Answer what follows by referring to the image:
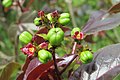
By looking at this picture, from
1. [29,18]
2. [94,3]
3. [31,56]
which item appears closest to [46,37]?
[31,56]

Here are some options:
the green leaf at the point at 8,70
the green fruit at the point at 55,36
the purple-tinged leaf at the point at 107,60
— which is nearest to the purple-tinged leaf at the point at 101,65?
the purple-tinged leaf at the point at 107,60

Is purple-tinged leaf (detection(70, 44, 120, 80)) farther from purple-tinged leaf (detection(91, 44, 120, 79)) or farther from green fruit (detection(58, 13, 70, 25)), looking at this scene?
green fruit (detection(58, 13, 70, 25))

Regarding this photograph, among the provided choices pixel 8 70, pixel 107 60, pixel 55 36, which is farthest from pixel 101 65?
pixel 8 70

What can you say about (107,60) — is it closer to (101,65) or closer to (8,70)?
(101,65)

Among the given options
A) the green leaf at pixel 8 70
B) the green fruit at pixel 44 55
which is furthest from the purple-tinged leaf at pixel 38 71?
the green leaf at pixel 8 70

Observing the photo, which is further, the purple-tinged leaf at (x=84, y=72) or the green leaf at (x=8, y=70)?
the green leaf at (x=8, y=70)

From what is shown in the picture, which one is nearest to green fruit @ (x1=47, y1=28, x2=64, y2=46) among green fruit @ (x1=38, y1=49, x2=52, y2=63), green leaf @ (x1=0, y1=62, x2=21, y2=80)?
green fruit @ (x1=38, y1=49, x2=52, y2=63)

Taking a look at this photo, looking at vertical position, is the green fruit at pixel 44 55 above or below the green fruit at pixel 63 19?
below

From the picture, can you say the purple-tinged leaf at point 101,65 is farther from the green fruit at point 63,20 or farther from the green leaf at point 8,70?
→ the green leaf at point 8,70

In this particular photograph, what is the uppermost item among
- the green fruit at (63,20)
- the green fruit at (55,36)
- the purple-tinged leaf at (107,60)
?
the green fruit at (63,20)
